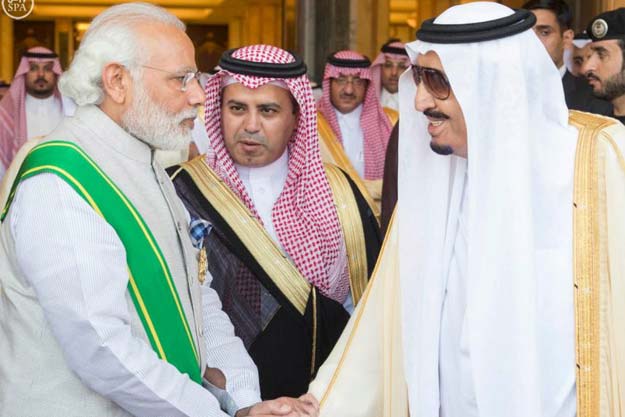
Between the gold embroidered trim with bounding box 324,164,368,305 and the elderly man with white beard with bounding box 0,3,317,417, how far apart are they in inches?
41.6

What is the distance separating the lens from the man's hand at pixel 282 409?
9.16 ft

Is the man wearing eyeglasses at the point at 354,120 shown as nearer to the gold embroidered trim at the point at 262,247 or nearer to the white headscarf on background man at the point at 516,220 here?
the gold embroidered trim at the point at 262,247

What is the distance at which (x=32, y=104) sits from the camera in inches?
385

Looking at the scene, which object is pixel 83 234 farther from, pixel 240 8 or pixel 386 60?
pixel 240 8

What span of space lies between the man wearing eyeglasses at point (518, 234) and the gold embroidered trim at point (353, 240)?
3.59 ft

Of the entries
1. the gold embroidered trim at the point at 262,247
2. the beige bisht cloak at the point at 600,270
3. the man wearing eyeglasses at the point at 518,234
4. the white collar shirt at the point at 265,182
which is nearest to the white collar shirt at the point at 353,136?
the white collar shirt at the point at 265,182

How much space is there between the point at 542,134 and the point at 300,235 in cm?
131

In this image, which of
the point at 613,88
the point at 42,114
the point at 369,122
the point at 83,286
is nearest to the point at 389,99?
the point at 369,122

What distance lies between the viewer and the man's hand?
2.79 metres

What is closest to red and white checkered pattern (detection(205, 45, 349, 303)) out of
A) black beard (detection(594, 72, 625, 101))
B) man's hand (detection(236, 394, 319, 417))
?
man's hand (detection(236, 394, 319, 417))

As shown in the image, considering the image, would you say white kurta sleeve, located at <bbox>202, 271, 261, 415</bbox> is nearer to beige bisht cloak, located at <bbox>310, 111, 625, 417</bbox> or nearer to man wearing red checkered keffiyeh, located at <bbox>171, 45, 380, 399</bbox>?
man wearing red checkered keffiyeh, located at <bbox>171, 45, 380, 399</bbox>

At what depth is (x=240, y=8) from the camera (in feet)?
76.2

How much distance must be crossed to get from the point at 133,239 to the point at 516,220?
2.87 feet

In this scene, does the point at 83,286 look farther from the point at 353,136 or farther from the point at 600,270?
the point at 353,136
